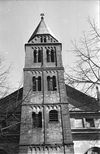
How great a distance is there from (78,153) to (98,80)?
795cm

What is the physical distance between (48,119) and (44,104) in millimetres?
1316

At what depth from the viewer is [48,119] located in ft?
52.4

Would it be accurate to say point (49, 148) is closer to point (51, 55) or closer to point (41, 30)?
point (51, 55)

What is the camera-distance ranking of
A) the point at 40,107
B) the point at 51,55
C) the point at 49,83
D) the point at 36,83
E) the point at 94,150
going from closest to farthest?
the point at 94,150 → the point at 40,107 → the point at 36,83 → the point at 49,83 → the point at 51,55

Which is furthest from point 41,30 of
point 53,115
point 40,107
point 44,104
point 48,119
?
point 48,119

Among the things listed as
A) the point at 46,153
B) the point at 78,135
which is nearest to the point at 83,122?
the point at 78,135

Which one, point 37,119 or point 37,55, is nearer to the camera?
point 37,119

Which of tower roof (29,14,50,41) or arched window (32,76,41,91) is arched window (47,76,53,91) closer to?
arched window (32,76,41,91)

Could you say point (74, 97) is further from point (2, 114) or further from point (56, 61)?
point (2, 114)

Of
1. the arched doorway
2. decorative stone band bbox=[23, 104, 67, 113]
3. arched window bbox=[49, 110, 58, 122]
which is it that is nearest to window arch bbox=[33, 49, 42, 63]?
decorative stone band bbox=[23, 104, 67, 113]

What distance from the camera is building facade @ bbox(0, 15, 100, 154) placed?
46.8 ft

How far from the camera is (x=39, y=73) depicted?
1950 cm

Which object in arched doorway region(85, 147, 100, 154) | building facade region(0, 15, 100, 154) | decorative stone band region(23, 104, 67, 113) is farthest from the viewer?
decorative stone band region(23, 104, 67, 113)

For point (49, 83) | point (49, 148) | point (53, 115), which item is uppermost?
point (49, 83)
